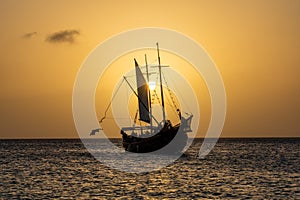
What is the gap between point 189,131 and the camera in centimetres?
12912

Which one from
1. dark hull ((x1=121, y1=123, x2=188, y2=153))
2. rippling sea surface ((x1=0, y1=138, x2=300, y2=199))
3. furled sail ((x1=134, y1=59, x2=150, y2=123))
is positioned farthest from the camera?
dark hull ((x1=121, y1=123, x2=188, y2=153))

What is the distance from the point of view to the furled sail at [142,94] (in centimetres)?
12675

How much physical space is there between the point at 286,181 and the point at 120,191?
22.8 metres

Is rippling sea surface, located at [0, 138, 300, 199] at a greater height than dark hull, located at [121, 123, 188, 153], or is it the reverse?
dark hull, located at [121, 123, 188, 153]

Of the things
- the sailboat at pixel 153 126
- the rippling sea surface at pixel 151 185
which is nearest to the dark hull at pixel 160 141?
the sailboat at pixel 153 126

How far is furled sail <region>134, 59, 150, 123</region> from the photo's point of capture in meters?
127

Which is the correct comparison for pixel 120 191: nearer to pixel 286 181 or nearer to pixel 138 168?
pixel 286 181

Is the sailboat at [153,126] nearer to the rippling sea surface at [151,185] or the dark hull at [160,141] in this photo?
the dark hull at [160,141]

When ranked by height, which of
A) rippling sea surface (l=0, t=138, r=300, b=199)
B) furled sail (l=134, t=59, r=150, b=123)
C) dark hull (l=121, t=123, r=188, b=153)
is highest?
furled sail (l=134, t=59, r=150, b=123)

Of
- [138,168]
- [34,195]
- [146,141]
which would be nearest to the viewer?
[34,195]

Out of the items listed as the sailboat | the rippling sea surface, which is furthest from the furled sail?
the rippling sea surface

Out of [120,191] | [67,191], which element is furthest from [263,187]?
[67,191]

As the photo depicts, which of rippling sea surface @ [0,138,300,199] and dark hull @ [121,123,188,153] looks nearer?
rippling sea surface @ [0,138,300,199]

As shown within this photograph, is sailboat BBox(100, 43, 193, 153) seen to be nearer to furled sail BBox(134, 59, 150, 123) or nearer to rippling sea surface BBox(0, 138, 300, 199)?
furled sail BBox(134, 59, 150, 123)
